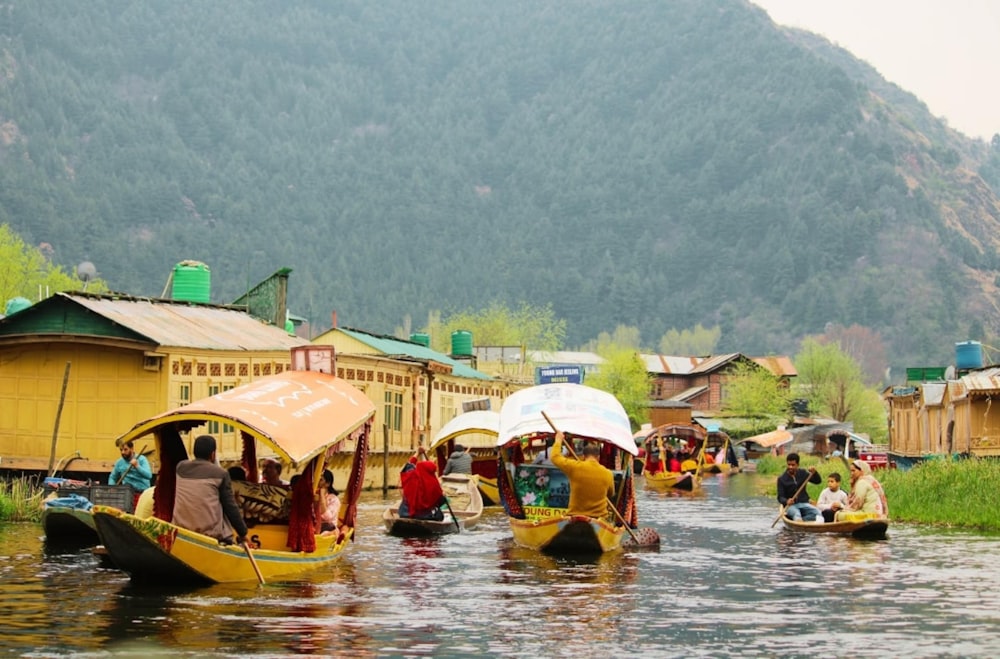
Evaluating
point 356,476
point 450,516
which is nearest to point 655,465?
point 450,516

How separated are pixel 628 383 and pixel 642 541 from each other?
80189 millimetres

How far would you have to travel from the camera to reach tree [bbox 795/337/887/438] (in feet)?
361

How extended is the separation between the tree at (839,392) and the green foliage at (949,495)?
73.2 m

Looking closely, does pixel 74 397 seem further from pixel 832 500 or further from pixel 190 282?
pixel 832 500

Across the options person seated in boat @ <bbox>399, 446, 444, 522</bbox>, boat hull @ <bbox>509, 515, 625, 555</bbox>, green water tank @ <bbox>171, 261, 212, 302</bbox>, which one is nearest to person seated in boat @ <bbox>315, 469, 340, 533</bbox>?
boat hull @ <bbox>509, 515, 625, 555</bbox>

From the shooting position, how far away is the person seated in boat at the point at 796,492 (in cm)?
3039

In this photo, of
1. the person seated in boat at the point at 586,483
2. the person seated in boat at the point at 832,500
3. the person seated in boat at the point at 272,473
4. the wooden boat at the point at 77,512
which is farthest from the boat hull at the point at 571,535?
the wooden boat at the point at 77,512

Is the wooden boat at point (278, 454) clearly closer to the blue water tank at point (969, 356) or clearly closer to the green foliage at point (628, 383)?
the blue water tank at point (969, 356)

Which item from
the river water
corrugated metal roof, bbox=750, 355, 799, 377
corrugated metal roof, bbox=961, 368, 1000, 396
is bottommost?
the river water

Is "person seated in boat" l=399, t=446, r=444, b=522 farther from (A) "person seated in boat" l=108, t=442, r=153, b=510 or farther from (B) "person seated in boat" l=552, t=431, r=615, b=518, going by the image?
(A) "person seated in boat" l=108, t=442, r=153, b=510

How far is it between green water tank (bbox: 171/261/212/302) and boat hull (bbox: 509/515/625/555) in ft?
78.7

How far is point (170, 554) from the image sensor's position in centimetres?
1781

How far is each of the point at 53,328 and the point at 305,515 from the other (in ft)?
49.1

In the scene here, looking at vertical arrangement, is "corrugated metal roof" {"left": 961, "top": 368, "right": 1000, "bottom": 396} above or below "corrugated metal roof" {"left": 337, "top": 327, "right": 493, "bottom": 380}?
below
